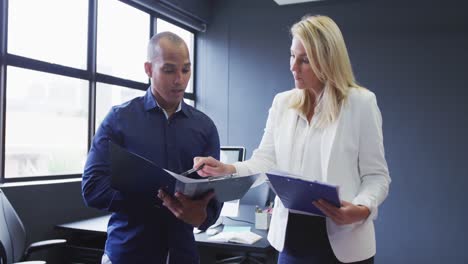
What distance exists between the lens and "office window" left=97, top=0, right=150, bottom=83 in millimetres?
3648

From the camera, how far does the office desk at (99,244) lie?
2.47 metres

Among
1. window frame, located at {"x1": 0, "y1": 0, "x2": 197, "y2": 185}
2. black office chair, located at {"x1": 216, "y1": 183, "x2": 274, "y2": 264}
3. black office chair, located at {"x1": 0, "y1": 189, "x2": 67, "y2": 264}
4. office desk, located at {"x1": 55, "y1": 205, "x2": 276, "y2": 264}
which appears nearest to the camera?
black office chair, located at {"x1": 0, "y1": 189, "x2": 67, "y2": 264}

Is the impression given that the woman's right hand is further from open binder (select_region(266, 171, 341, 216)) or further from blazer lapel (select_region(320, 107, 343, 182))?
blazer lapel (select_region(320, 107, 343, 182))

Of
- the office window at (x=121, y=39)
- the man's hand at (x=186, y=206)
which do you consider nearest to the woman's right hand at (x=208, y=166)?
the man's hand at (x=186, y=206)

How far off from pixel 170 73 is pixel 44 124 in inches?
79.9

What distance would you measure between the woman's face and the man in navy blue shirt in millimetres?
397

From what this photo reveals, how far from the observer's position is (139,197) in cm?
129

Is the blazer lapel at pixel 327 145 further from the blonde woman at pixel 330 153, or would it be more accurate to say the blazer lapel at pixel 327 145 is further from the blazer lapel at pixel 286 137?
the blazer lapel at pixel 286 137

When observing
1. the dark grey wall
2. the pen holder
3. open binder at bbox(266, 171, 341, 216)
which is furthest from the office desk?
the dark grey wall

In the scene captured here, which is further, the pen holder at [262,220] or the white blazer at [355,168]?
the pen holder at [262,220]

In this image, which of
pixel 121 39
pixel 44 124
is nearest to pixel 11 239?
pixel 44 124

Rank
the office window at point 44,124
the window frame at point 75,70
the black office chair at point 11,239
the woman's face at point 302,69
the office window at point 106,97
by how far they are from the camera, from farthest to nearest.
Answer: the office window at point 106,97 < the office window at point 44,124 < the window frame at point 75,70 < the black office chair at point 11,239 < the woman's face at point 302,69

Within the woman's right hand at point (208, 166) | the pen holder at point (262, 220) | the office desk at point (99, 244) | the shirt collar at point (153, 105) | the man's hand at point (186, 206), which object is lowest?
the office desk at point (99, 244)

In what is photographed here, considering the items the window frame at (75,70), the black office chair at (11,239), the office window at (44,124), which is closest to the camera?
the black office chair at (11,239)
